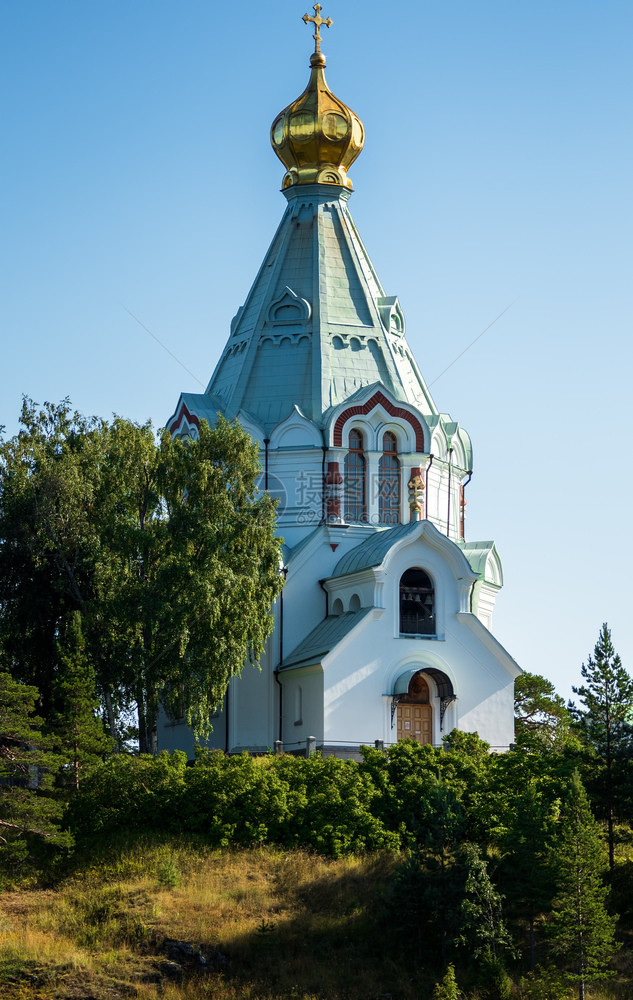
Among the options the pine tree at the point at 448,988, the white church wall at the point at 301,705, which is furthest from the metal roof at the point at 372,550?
the pine tree at the point at 448,988

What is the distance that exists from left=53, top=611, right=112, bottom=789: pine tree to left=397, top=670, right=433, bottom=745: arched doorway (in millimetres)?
8045

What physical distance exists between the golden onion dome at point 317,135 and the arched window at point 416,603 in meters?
11.1

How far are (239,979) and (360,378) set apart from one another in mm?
16774

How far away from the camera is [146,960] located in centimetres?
2262

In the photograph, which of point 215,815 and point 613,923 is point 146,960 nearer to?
point 215,815

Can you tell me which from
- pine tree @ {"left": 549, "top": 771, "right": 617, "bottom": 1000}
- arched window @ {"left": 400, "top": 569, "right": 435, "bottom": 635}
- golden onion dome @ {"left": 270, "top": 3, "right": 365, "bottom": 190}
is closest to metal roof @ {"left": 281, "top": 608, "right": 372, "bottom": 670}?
arched window @ {"left": 400, "top": 569, "right": 435, "bottom": 635}

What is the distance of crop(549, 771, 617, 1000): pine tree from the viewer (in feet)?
73.5

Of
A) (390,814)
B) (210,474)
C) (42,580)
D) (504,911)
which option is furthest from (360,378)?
(504,911)

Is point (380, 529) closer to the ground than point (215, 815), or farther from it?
farther from it

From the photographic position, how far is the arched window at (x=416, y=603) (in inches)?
1297

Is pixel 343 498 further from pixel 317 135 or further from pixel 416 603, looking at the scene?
pixel 317 135

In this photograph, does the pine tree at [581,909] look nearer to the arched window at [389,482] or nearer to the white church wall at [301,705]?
the white church wall at [301,705]

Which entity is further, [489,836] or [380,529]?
[380,529]

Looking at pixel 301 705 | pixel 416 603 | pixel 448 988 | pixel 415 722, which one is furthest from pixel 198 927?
pixel 416 603
